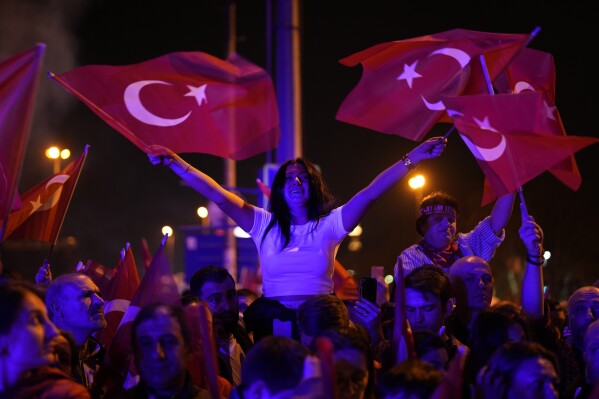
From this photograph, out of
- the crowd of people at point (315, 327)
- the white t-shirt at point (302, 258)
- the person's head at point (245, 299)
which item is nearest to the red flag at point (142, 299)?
the crowd of people at point (315, 327)

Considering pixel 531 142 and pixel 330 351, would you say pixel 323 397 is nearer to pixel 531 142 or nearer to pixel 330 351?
pixel 330 351

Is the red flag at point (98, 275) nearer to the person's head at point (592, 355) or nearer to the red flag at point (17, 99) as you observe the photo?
the red flag at point (17, 99)

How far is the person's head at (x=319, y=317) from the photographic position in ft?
15.6

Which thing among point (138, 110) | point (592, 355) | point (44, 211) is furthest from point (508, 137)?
point (44, 211)

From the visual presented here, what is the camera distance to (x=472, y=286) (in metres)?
5.93

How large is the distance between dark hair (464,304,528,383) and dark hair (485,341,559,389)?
28.5 inches

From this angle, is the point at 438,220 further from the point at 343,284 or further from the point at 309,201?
the point at 343,284

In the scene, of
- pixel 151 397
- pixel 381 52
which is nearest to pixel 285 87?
pixel 381 52

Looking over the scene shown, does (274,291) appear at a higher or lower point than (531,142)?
lower

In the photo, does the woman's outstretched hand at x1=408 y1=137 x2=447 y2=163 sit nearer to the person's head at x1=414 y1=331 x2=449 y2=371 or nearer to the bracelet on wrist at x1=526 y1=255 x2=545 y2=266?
the bracelet on wrist at x1=526 y1=255 x2=545 y2=266

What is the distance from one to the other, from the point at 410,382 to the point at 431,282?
1.56m

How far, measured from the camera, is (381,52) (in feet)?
23.3

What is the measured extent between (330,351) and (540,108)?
372cm

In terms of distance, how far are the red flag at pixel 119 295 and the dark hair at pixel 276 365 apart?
2.53 m
